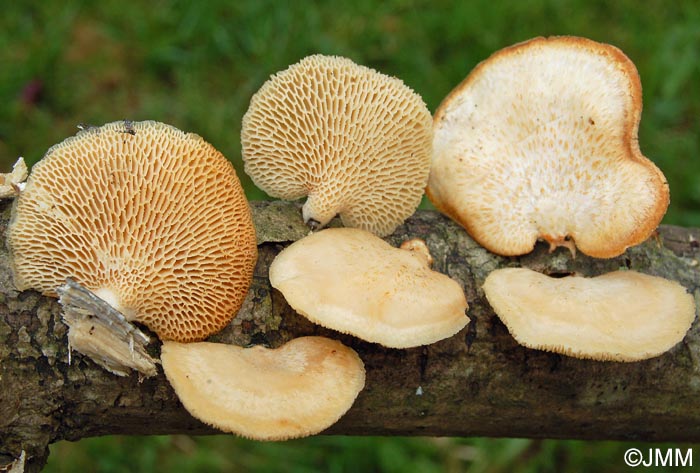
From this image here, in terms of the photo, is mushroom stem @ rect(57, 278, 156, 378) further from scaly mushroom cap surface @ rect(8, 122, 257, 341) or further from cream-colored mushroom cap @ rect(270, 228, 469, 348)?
cream-colored mushroom cap @ rect(270, 228, 469, 348)

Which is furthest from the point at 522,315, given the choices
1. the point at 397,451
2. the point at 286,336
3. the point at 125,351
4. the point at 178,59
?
the point at 178,59

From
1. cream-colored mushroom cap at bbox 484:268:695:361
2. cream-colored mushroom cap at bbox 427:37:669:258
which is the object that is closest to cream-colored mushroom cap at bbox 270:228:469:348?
cream-colored mushroom cap at bbox 484:268:695:361

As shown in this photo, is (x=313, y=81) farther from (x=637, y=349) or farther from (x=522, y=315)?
(x=637, y=349)

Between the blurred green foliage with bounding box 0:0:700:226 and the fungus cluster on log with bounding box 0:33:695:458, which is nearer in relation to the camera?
the fungus cluster on log with bounding box 0:33:695:458

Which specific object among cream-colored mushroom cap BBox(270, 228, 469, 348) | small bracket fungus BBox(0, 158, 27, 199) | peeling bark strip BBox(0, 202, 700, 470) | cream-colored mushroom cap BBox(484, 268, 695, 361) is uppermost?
small bracket fungus BBox(0, 158, 27, 199)

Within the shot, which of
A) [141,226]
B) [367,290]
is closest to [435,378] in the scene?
[367,290]

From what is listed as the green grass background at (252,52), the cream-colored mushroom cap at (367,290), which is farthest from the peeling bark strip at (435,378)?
the green grass background at (252,52)

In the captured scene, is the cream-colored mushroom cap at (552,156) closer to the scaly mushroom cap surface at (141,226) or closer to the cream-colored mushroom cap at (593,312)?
the cream-colored mushroom cap at (593,312)
